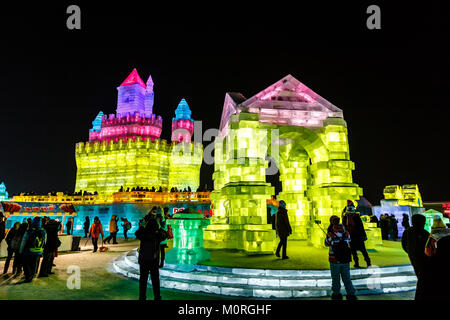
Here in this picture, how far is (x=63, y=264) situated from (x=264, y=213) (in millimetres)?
7553

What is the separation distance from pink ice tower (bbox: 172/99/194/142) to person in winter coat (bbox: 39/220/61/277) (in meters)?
46.0

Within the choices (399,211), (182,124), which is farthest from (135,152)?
(399,211)

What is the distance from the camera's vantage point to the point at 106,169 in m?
50.1

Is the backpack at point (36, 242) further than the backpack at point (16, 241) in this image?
No

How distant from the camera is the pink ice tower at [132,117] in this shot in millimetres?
50406

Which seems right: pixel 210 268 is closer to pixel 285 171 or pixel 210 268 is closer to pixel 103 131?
pixel 285 171

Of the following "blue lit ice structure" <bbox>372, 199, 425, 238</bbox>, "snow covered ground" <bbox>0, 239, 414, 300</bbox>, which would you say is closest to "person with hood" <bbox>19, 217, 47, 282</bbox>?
"snow covered ground" <bbox>0, 239, 414, 300</bbox>

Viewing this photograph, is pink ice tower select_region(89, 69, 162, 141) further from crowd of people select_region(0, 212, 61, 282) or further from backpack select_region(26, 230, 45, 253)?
backpack select_region(26, 230, 45, 253)

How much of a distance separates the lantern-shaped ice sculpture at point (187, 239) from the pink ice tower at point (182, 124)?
4679 cm

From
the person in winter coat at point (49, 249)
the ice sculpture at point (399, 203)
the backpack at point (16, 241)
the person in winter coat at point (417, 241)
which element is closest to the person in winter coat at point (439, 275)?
the person in winter coat at point (417, 241)

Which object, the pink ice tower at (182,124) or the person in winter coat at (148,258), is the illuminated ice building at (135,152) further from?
the person in winter coat at (148,258)

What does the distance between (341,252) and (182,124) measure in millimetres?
51671

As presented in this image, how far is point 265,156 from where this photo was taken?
11.3 metres

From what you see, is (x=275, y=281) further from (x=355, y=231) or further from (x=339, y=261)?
(x=355, y=231)
